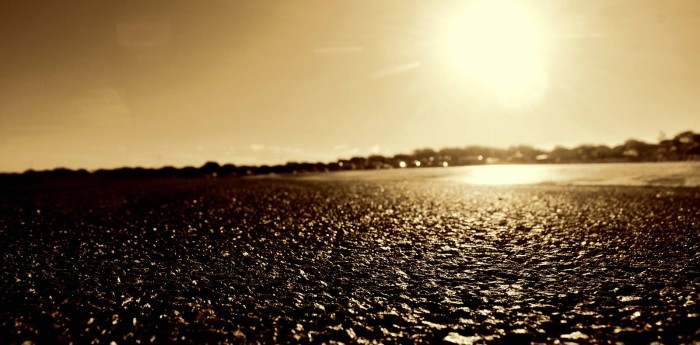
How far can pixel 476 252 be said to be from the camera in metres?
8.06

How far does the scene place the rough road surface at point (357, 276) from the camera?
15.6 feet

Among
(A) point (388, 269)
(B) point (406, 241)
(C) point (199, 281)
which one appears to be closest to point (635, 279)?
(A) point (388, 269)

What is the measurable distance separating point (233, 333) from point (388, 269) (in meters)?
3.04

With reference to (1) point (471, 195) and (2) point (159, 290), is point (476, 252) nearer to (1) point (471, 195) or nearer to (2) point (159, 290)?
(2) point (159, 290)

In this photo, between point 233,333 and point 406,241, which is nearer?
point 233,333

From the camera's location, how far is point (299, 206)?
14938 mm

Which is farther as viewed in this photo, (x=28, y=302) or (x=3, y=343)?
(x=28, y=302)

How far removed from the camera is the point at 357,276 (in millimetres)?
6758

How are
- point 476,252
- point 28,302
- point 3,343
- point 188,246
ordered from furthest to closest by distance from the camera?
point 188,246 → point 476,252 → point 28,302 → point 3,343

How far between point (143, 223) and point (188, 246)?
3.53 m

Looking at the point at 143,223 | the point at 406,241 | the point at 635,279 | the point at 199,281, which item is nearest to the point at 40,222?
the point at 143,223

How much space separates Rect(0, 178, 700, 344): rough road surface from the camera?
4.74 metres

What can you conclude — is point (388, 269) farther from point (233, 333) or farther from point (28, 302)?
point (28, 302)

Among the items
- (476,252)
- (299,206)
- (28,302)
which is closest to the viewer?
(28,302)
